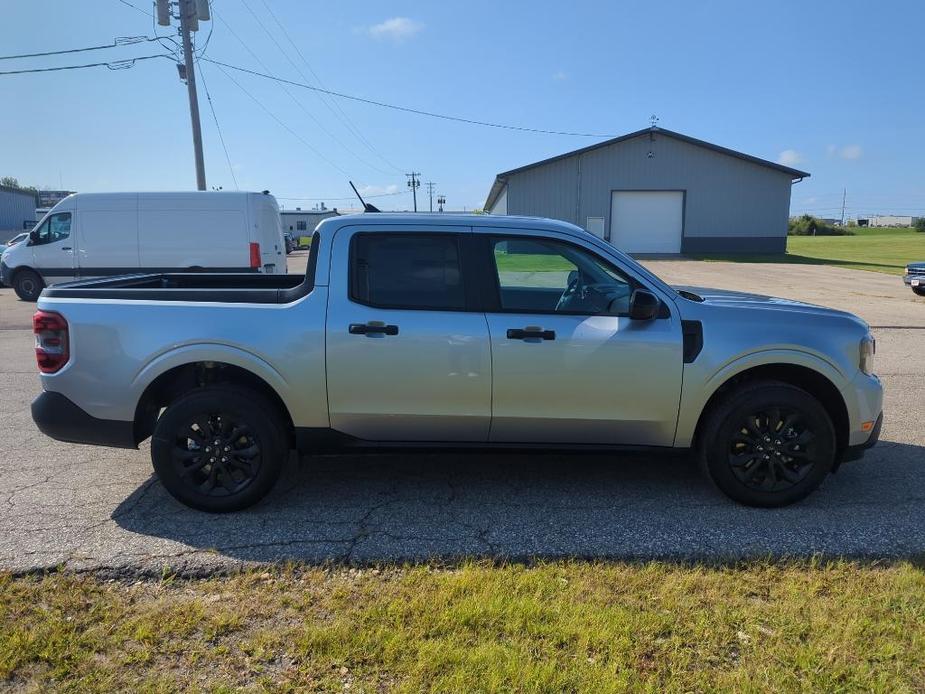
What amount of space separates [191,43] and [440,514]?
69.1 ft

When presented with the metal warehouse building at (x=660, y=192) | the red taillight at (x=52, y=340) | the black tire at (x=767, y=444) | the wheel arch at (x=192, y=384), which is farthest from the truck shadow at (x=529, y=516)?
the metal warehouse building at (x=660, y=192)

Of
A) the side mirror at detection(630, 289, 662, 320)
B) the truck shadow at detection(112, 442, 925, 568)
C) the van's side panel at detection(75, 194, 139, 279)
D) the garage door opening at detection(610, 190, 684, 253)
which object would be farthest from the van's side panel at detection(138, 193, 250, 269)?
the garage door opening at detection(610, 190, 684, 253)

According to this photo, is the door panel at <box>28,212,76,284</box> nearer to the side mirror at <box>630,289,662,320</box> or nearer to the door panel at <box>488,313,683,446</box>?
the door panel at <box>488,313,683,446</box>

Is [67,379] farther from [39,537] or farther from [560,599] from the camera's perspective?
[560,599]

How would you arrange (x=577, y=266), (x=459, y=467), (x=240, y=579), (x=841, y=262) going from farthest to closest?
(x=841, y=262)
(x=459, y=467)
(x=577, y=266)
(x=240, y=579)

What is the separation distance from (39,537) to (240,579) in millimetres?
1355

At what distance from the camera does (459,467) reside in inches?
188

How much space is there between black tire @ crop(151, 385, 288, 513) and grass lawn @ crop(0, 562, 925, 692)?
753 millimetres

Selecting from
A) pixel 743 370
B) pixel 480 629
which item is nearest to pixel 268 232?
pixel 743 370

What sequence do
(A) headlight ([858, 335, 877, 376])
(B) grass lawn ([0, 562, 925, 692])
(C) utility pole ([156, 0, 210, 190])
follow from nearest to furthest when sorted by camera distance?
(B) grass lawn ([0, 562, 925, 692])
(A) headlight ([858, 335, 877, 376])
(C) utility pole ([156, 0, 210, 190])

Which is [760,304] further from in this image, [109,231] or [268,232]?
[109,231]

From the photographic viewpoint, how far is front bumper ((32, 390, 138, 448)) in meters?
3.92

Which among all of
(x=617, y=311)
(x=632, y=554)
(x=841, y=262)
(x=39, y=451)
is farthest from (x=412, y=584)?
(x=841, y=262)

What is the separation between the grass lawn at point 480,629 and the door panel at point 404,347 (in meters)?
0.92
